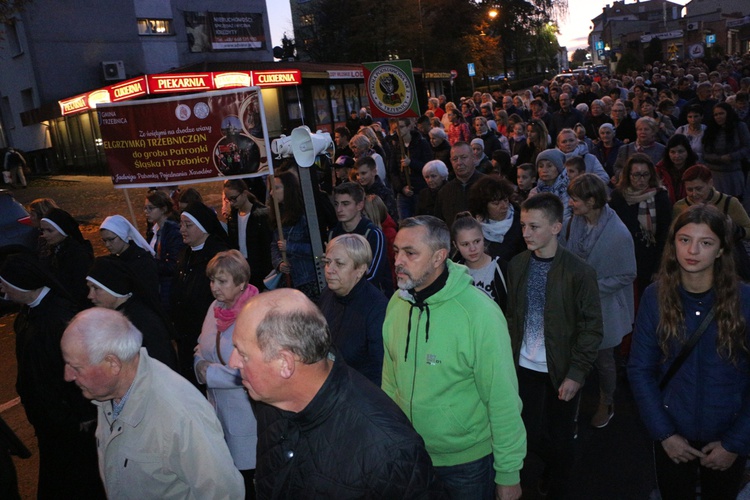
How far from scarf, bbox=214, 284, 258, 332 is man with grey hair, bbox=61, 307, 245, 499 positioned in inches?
42.0

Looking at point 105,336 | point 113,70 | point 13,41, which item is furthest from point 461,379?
point 13,41

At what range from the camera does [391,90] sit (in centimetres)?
814

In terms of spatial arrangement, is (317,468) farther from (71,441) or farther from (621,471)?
(621,471)

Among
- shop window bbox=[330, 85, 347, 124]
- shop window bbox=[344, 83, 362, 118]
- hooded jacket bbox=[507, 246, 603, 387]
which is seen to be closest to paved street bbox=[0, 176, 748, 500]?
hooded jacket bbox=[507, 246, 603, 387]

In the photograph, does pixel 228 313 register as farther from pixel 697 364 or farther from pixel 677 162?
pixel 677 162

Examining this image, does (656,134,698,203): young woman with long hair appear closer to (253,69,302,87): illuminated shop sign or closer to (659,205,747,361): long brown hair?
(659,205,747,361): long brown hair

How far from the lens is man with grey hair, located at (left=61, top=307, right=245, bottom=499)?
8.71 feet

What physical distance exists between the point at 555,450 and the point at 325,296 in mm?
1746

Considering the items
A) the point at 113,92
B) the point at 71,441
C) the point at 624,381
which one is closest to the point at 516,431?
the point at 71,441

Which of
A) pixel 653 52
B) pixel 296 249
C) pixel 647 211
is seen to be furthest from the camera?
pixel 653 52

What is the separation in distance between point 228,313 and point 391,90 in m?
5.07

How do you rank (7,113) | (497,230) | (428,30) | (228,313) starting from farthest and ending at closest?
(428,30), (7,113), (497,230), (228,313)

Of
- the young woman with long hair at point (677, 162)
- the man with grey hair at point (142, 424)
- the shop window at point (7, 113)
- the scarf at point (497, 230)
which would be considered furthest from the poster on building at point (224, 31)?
the man with grey hair at point (142, 424)

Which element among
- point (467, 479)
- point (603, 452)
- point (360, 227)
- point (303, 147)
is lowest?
point (603, 452)
